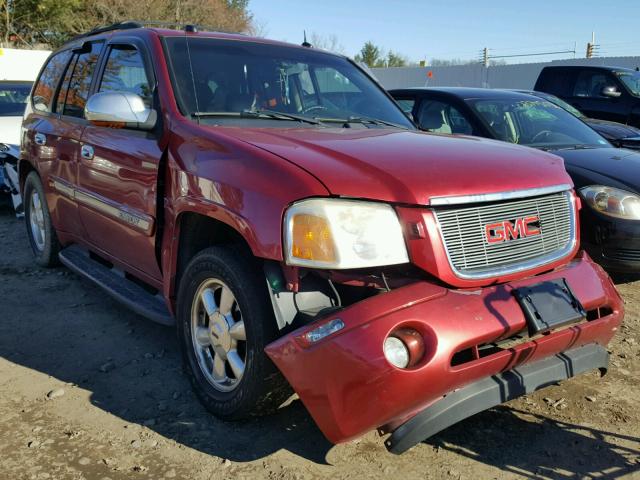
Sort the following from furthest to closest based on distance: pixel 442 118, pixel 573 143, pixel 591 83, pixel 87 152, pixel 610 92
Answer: pixel 591 83, pixel 610 92, pixel 442 118, pixel 573 143, pixel 87 152

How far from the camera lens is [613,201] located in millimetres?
4645

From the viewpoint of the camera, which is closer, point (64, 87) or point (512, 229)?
point (512, 229)

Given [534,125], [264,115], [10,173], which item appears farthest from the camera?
[10,173]

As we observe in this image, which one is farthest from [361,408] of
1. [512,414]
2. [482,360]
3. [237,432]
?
[512,414]

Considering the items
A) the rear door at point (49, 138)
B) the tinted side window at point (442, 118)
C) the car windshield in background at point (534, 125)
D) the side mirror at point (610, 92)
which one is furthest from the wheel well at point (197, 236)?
the side mirror at point (610, 92)

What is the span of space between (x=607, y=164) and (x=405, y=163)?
2.98 metres

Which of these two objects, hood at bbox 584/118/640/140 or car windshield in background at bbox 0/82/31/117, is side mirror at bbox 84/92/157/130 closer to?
hood at bbox 584/118/640/140

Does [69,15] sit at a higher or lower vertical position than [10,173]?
higher

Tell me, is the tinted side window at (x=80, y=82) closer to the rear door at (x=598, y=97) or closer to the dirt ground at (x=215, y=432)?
the dirt ground at (x=215, y=432)

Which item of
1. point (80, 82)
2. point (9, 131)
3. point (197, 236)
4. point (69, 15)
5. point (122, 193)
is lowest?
point (9, 131)

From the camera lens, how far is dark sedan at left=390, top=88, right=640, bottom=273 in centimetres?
462

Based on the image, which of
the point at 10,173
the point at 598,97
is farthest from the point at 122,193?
the point at 598,97

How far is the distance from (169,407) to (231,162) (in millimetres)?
1346

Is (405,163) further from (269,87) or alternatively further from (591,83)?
(591,83)
